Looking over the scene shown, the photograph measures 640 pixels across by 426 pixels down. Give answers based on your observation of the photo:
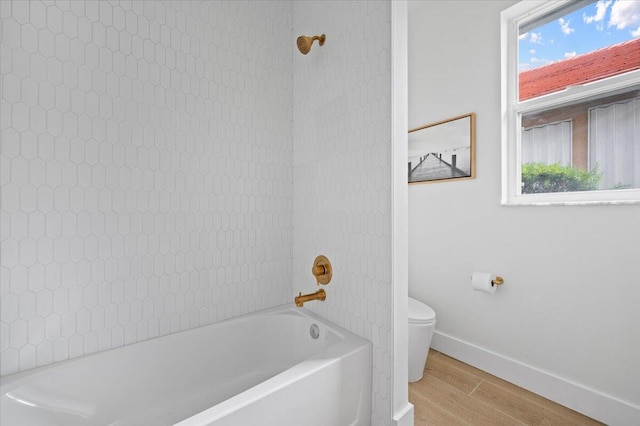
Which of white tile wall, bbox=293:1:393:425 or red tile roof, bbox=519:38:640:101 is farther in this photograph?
red tile roof, bbox=519:38:640:101

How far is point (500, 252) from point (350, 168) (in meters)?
1.35

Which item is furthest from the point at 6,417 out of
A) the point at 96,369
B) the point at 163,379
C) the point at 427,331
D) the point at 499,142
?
the point at 499,142

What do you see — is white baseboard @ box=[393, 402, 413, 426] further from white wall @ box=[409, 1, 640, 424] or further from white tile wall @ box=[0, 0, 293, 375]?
white wall @ box=[409, 1, 640, 424]

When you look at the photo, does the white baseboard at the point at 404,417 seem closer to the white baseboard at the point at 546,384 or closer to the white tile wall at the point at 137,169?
the white tile wall at the point at 137,169

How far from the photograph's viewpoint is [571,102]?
5.95 feet

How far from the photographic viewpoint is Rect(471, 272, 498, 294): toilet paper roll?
1.98 metres

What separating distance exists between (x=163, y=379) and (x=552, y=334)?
2.14 meters

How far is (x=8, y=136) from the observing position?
106 centimetres

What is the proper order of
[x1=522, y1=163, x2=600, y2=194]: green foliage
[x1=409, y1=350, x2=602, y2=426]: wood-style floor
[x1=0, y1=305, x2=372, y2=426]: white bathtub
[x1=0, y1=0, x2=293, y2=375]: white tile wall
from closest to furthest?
[x1=0, y1=305, x2=372, y2=426]: white bathtub → [x1=0, y1=0, x2=293, y2=375]: white tile wall → [x1=409, y1=350, x2=602, y2=426]: wood-style floor → [x1=522, y1=163, x2=600, y2=194]: green foliage

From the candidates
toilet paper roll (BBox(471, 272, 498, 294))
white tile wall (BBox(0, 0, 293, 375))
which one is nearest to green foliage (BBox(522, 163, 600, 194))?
toilet paper roll (BBox(471, 272, 498, 294))

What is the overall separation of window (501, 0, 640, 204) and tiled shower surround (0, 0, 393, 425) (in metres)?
1.30

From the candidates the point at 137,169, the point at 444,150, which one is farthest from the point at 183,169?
the point at 444,150

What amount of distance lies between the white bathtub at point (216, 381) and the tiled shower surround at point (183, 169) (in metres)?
0.08

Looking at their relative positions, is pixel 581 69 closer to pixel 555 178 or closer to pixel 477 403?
pixel 555 178
